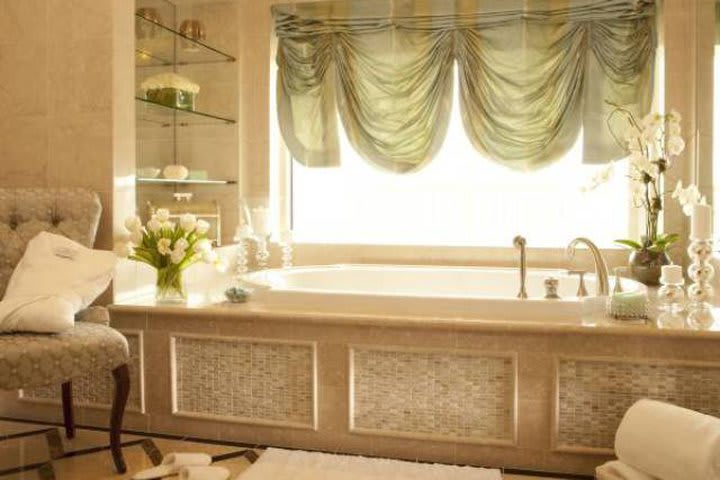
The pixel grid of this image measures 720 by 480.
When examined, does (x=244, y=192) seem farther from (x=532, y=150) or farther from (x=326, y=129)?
(x=532, y=150)

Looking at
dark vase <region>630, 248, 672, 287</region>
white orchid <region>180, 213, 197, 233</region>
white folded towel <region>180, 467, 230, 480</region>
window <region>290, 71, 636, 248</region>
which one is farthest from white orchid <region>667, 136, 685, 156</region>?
white folded towel <region>180, 467, 230, 480</region>

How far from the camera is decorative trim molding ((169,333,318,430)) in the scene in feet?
8.36

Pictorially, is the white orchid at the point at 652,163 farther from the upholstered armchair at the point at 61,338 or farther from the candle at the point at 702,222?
the upholstered armchair at the point at 61,338

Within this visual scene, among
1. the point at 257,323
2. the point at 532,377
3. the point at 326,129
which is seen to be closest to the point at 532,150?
the point at 326,129

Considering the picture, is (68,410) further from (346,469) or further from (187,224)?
(346,469)

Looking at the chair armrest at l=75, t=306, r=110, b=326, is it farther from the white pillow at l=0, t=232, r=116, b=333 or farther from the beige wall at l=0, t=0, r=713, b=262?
the beige wall at l=0, t=0, r=713, b=262

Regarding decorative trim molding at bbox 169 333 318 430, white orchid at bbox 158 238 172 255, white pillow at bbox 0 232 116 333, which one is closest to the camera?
white pillow at bbox 0 232 116 333

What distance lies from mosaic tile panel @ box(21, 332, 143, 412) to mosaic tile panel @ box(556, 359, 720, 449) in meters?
1.65

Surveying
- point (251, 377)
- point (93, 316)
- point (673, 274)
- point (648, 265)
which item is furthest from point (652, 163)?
point (93, 316)

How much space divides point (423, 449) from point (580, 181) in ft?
6.52

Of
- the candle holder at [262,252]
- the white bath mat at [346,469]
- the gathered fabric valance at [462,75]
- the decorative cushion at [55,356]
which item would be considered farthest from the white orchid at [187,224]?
the gathered fabric valance at [462,75]

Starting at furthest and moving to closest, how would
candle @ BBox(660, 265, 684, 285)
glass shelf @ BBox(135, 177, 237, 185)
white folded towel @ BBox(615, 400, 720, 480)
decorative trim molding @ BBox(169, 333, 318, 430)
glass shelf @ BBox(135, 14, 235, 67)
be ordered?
1. glass shelf @ BBox(135, 14, 235, 67)
2. glass shelf @ BBox(135, 177, 237, 185)
3. decorative trim molding @ BBox(169, 333, 318, 430)
4. candle @ BBox(660, 265, 684, 285)
5. white folded towel @ BBox(615, 400, 720, 480)

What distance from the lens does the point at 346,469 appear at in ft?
7.77

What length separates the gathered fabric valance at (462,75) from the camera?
11.7 ft
